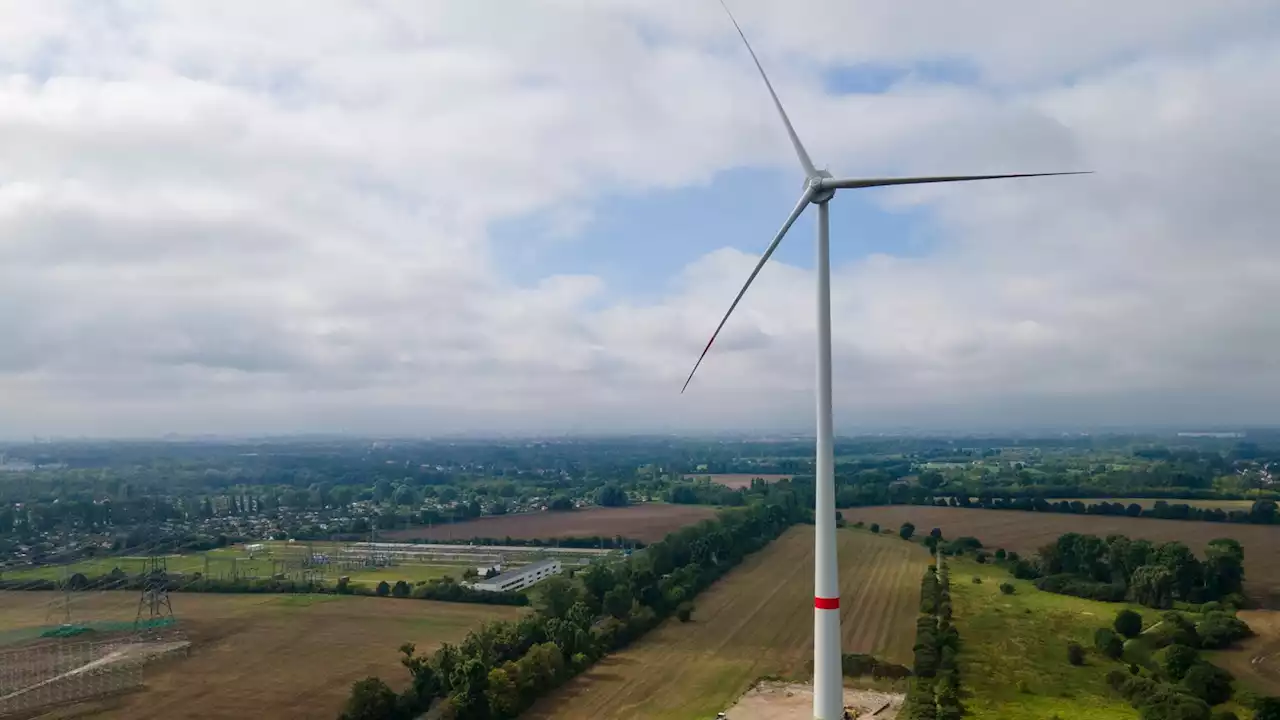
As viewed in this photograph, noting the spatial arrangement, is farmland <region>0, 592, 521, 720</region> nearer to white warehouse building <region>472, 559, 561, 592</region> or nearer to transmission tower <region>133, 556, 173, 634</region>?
transmission tower <region>133, 556, 173, 634</region>

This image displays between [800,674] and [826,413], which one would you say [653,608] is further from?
[826,413]

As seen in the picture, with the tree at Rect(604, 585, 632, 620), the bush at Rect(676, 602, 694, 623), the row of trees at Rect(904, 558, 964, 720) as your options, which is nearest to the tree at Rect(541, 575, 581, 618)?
the tree at Rect(604, 585, 632, 620)

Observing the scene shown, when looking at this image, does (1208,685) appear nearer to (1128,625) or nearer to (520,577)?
(1128,625)

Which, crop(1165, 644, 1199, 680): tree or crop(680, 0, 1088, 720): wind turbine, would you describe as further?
crop(1165, 644, 1199, 680): tree

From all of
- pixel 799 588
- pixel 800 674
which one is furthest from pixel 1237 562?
pixel 800 674

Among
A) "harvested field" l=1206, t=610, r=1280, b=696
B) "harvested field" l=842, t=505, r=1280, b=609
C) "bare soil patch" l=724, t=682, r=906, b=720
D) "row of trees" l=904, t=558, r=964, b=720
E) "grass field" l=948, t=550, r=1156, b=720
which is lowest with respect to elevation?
"bare soil patch" l=724, t=682, r=906, b=720

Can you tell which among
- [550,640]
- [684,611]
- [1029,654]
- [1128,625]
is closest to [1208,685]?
[1029,654]
